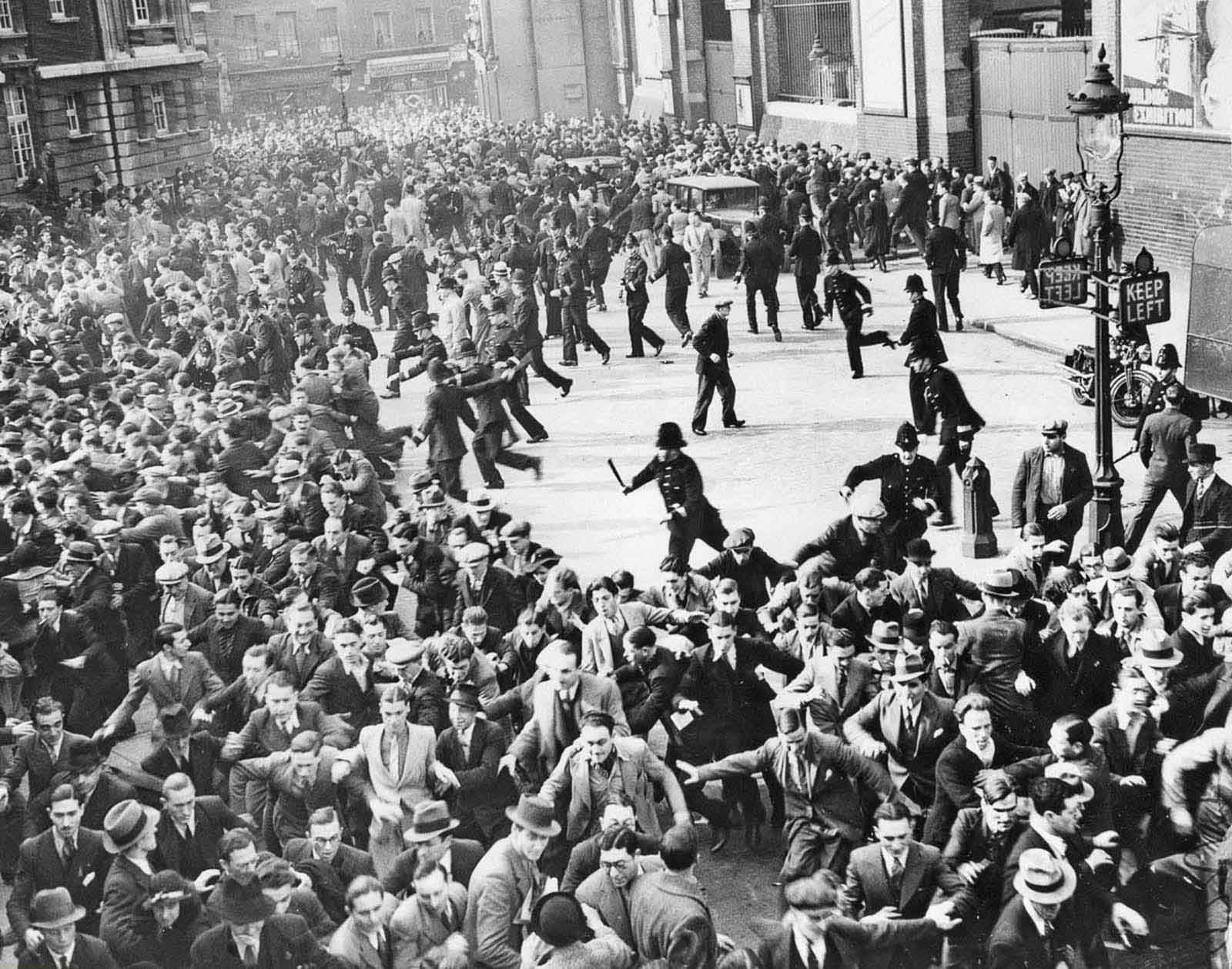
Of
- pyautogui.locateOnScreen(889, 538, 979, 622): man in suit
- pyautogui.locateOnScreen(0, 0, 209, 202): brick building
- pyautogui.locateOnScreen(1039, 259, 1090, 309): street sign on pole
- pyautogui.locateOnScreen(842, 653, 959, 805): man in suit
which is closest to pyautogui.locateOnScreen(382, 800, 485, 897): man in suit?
pyautogui.locateOnScreen(842, 653, 959, 805): man in suit

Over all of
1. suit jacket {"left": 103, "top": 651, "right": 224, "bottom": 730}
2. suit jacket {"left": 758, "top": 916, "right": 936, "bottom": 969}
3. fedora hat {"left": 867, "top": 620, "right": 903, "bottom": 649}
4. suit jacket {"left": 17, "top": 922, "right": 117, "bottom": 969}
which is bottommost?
suit jacket {"left": 17, "top": 922, "right": 117, "bottom": 969}

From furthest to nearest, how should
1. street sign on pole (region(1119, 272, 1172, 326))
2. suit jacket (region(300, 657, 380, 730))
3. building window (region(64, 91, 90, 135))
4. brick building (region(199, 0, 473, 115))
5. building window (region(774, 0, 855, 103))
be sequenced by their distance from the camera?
brick building (region(199, 0, 473, 115)) → building window (region(64, 91, 90, 135)) → building window (region(774, 0, 855, 103)) → street sign on pole (region(1119, 272, 1172, 326)) → suit jacket (region(300, 657, 380, 730))

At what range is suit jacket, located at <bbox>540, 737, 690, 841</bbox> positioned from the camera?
7.55 meters

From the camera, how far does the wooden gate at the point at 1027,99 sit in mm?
27531

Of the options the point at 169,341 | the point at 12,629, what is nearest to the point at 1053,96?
the point at 169,341

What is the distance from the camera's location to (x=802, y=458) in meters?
16.2

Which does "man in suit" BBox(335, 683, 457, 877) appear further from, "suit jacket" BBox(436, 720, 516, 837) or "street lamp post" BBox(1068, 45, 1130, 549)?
"street lamp post" BBox(1068, 45, 1130, 549)

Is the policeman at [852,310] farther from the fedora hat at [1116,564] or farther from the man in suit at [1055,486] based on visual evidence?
the fedora hat at [1116,564]

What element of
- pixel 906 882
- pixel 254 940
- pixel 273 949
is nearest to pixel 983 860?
pixel 906 882

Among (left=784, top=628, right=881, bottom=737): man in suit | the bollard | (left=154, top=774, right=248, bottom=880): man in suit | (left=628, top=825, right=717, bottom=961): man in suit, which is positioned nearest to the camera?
(left=628, top=825, right=717, bottom=961): man in suit

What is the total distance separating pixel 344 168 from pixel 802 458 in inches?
960

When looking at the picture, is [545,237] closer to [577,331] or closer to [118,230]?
[577,331]

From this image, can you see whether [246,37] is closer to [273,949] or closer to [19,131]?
[19,131]

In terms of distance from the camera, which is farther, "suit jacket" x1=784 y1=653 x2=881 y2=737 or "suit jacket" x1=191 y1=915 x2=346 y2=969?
"suit jacket" x1=784 y1=653 x2=881 y2=737
